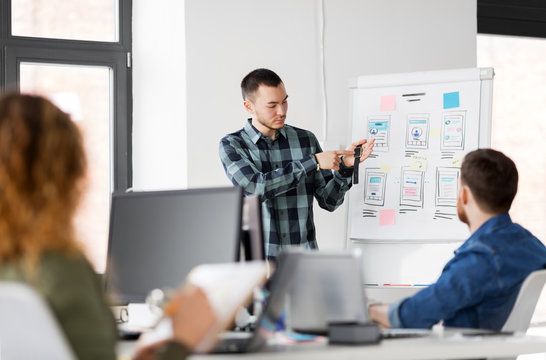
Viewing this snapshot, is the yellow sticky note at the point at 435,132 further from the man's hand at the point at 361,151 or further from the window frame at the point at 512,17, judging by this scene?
the window frame at the point at 512,17

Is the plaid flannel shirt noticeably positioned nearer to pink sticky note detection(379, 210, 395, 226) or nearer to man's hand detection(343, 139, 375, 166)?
man's hand detection(343, 139, 375, 166)

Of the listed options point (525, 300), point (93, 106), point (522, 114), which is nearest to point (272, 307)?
point (525, 300)

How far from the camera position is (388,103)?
3.88 m

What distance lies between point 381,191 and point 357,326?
7.20ft

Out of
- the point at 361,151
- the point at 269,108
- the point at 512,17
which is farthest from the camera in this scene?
the point at 512,17

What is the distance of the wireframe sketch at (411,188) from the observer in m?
3.76

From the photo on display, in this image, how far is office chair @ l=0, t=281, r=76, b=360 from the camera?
42.8 inches

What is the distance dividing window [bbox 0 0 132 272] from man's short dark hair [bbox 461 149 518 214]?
90.4 inches

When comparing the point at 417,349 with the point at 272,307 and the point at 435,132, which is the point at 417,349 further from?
the point at 435,132

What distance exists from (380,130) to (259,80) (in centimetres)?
69

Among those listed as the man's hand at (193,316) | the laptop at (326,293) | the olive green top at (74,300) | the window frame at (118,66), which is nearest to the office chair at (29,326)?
the olive green top at (74,300)

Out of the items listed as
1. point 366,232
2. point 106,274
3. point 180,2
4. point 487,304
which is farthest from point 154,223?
point 180,2

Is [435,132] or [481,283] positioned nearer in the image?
[481,283]

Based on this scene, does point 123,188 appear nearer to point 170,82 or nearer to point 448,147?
point 170,82
